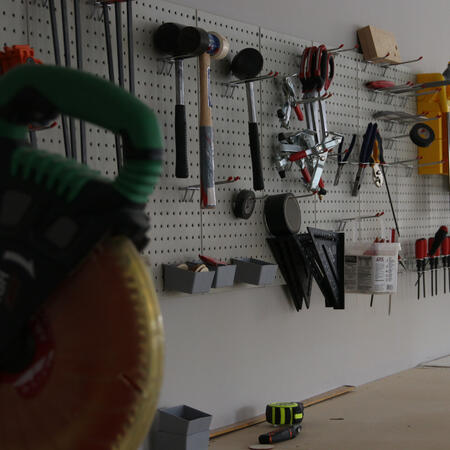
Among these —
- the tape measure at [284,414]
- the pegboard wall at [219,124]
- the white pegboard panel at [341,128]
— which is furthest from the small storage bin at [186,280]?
the white pegboard panel at [341,128]

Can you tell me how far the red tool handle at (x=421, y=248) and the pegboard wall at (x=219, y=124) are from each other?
0.14 m

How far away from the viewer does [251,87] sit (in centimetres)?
172

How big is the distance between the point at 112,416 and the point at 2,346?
0.34 feet

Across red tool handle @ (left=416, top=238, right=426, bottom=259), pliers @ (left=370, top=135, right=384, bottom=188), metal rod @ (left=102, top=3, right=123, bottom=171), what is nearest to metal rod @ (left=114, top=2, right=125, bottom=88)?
metal rod @ (left=102, top=3, right=123, bottom=171)

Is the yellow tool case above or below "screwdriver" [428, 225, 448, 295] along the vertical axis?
above

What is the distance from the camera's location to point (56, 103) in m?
0.52

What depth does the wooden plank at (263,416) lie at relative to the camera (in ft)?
5.38

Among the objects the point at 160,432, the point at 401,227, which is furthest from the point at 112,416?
the point at 401,227

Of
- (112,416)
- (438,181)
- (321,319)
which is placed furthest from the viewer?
(438,181)

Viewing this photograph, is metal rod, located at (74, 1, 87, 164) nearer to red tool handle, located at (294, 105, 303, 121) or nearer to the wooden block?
red tool handle, located at (294, 105, 303, 121)

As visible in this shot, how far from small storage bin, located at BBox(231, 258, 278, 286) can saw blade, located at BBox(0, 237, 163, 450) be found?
3.79 feet

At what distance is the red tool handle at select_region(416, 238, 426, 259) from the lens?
233 cm

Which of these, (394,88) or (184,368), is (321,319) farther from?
(394,88)

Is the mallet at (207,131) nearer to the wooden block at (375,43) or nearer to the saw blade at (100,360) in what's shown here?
the wooden block at (375,43)
